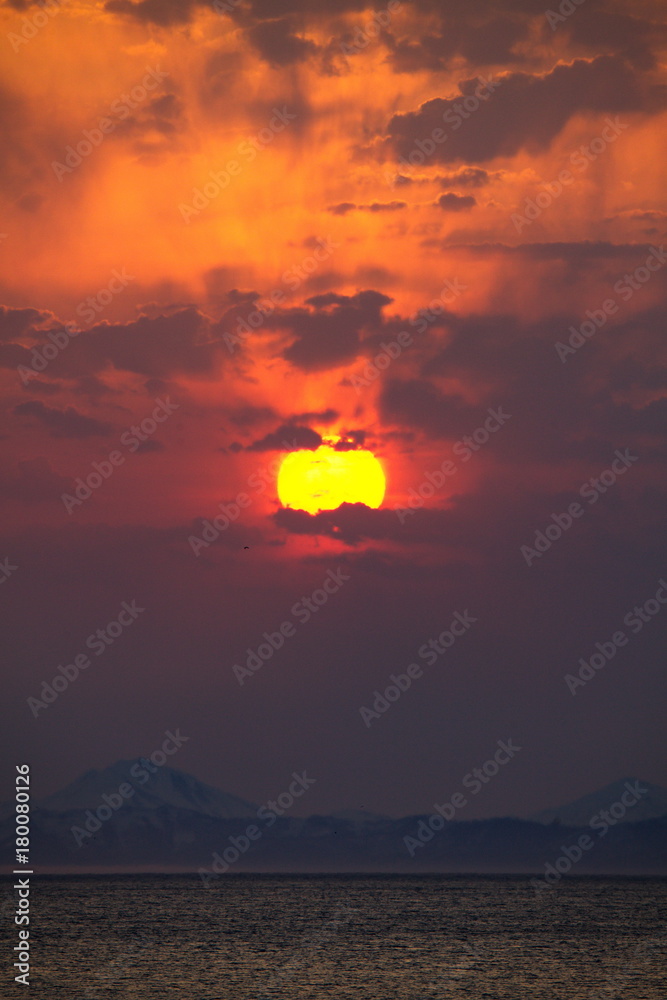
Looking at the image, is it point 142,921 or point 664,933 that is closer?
point 664,933

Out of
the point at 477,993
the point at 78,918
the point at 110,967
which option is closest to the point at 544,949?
the point at 477,993

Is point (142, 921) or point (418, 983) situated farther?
point (142, 921)

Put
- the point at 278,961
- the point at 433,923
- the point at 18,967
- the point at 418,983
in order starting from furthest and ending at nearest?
1. the point at 433,923
2. the point at 278,961
3. the point at 18,967
4. the point at 418,983

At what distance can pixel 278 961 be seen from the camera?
386 feet

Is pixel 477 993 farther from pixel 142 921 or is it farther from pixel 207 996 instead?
pixel 142 921

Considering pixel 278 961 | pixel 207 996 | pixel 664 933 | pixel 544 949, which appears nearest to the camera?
pixel 207 996

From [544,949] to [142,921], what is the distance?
266 ft

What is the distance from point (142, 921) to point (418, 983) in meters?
101

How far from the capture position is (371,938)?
148000mm

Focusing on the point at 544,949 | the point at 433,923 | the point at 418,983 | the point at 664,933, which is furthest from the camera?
the point at 433,923

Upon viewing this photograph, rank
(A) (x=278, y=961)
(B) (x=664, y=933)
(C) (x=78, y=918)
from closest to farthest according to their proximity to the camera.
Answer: (A) (x=278, y=961) → (B) (x=664, y=933) → (C) (x=78, y=918)

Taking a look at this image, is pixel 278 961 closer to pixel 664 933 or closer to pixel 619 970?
pixel 619 970

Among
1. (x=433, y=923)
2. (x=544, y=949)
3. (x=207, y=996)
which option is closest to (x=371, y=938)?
(x=544, y=949)

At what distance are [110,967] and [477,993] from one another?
40.1 meters
